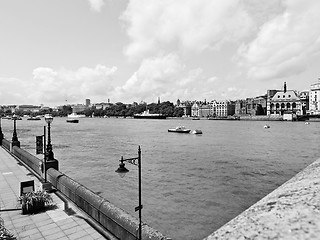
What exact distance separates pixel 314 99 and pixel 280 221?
191 metres

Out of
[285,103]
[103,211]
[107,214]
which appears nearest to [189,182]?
[103,211]

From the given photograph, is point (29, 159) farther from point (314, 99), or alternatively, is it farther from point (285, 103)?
point (285, 103)

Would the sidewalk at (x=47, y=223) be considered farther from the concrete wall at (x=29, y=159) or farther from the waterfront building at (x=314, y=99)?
the waterfront building at (x=314, y=99)

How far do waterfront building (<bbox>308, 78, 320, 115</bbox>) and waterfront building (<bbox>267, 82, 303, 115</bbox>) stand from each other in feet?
25.5

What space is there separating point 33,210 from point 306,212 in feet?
34.3

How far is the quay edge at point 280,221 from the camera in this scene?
68.8 inches

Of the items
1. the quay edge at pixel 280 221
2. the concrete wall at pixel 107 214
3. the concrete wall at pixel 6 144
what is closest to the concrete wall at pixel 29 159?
the concrete wall at pixel 6 144

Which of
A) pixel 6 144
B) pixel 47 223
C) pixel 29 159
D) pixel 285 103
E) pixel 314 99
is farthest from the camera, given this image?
pixel 285 103

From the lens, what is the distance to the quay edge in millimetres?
1748

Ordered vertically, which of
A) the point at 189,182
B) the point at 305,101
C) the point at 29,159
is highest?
the point at 305,101

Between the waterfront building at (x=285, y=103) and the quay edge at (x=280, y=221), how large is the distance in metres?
188

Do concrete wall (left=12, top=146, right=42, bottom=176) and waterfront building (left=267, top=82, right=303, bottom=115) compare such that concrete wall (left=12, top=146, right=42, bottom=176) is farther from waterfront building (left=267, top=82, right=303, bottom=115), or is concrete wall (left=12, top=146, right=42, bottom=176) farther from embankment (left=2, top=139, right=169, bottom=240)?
waterfront building (left=267, top=82, right=303, bottom=115)

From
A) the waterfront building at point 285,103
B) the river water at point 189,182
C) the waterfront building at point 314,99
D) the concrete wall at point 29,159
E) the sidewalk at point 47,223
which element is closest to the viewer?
the sidewalk at point 47,223

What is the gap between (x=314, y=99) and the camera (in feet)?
535
